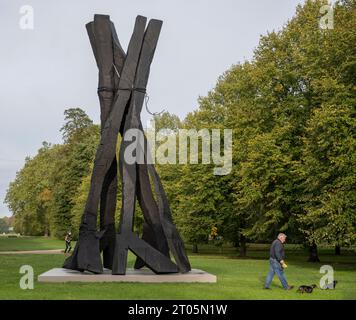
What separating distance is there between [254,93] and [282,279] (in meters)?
19.8

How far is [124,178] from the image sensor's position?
605 inches

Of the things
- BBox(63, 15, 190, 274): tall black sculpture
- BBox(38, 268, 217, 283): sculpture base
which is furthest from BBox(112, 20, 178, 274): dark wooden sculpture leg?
BBox(38, 268, 217, 283): sculpture base


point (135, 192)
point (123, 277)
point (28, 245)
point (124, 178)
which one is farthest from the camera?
point (28, 245)

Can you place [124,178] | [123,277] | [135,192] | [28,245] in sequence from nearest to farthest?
[123,277], [124,178], [135,192], [28,245]

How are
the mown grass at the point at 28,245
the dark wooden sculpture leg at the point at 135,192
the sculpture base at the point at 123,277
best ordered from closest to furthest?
the sculpture base at the point at 123,277 < the dark wooden sculpture leg at the point at 135,192 < the mown grass at the point at 28,245

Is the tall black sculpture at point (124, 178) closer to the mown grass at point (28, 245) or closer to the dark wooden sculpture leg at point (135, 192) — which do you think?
the dark wooden sculpture leg at point (135, 192)

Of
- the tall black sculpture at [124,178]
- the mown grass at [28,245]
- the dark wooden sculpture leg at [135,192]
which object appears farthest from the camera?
the mown grass at [28,245]

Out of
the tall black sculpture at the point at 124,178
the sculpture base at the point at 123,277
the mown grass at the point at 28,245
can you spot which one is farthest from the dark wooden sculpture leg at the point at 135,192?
the mown grass at the point at 28,245

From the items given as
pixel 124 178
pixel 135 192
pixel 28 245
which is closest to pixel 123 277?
pixel 135 192

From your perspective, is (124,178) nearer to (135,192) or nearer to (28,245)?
(135,192)

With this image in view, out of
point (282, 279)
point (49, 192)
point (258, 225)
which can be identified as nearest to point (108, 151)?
point (282, 279)

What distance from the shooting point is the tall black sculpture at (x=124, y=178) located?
14.8 meters

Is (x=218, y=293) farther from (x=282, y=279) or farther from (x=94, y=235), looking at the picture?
(x=94, y=235)

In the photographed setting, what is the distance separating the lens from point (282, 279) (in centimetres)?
1392
